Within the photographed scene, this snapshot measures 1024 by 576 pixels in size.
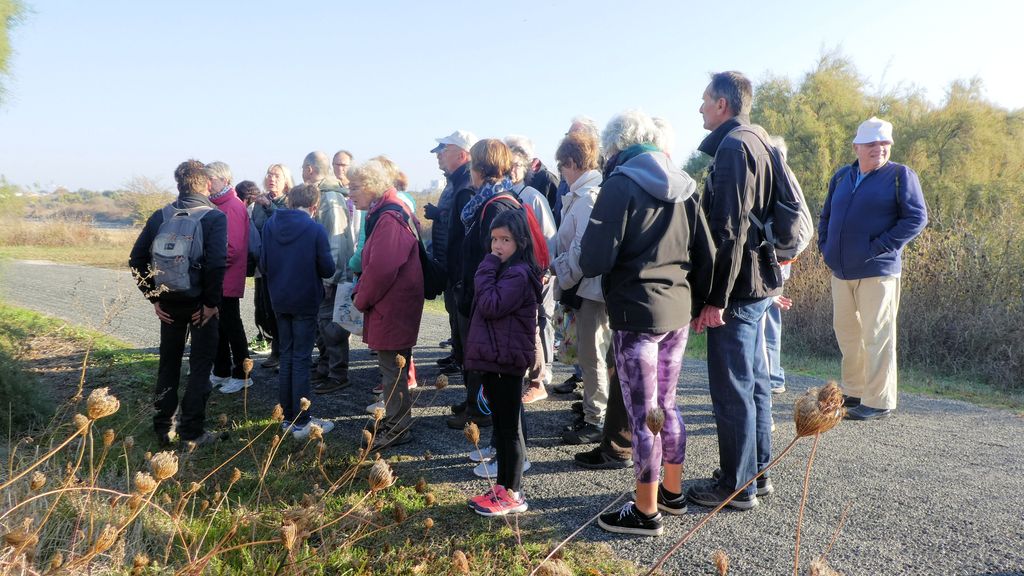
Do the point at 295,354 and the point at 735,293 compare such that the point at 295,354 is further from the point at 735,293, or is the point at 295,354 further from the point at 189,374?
the point at 735,293

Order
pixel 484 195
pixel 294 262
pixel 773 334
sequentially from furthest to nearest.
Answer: pixel 773 334 < pixel 294 262 < pixel 484 195

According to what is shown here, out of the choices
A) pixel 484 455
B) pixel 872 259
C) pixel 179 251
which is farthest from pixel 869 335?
pixel 179 251

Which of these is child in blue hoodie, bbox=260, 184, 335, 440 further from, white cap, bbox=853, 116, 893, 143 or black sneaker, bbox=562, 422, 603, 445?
white cap, bbox=853, 116, 893, 143

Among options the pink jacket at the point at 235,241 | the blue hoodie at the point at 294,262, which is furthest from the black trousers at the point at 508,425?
the pink jacket at the point at 235,241

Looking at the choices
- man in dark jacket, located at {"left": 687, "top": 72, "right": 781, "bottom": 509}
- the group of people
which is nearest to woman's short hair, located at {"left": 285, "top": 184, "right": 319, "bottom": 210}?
the group of people

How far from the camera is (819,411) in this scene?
→ 4.96 feet

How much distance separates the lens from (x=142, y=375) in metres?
6.62

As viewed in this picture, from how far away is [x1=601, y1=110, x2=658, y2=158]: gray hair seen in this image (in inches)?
153

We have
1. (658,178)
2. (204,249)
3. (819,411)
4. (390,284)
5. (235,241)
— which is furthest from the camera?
(235,241)

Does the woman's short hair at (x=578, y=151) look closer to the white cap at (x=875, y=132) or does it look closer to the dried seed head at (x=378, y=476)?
the white cap at (x=875, y=132)

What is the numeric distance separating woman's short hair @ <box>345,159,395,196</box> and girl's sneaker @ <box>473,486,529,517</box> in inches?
91.5

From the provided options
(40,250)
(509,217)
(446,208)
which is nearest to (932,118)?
(446,208)

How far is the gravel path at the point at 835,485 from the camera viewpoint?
3191 millimetres

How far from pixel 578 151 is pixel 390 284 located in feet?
5.27
